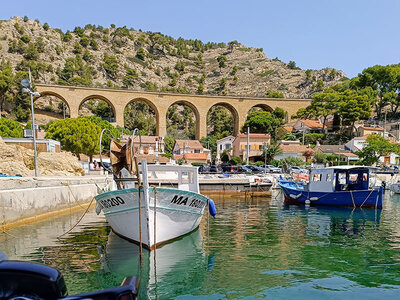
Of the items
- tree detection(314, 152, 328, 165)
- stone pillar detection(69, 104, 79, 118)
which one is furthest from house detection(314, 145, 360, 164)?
stone pillar detection(69, 104, 79, 118)

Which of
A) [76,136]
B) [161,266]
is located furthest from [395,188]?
[76,136]

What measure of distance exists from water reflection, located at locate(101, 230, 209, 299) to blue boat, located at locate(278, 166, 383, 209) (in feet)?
38.6

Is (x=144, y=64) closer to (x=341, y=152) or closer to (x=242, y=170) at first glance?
(x=341, y=152)

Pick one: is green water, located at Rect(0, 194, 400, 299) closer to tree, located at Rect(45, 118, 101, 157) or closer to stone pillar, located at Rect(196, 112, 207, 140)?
tree, located at Rect(45, 118, 101, 157)

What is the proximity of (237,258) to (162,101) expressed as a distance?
60587 mm

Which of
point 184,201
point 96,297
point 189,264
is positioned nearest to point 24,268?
point 96,297

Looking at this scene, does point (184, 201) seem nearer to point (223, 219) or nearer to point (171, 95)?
point (223, 219)

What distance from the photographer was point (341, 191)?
708 inches

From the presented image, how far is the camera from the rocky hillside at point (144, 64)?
87625 millimetres

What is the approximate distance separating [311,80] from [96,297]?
11257 centimetres

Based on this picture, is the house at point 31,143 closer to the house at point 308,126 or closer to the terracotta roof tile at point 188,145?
the terracotta roof tile at point 188,145

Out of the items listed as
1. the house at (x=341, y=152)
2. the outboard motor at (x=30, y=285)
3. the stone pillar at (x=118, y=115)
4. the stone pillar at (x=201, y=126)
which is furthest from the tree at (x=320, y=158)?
the outboard motor at (x=30, y=285)

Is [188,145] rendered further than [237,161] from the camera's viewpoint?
Yes

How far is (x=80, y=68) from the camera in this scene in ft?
298
